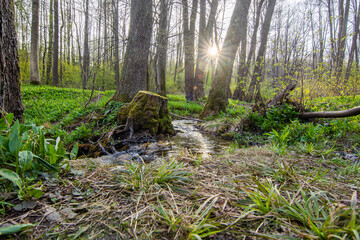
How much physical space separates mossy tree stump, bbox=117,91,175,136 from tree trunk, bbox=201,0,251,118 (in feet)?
9.62

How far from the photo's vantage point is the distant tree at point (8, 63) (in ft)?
7.11

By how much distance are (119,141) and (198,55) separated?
9823 mm

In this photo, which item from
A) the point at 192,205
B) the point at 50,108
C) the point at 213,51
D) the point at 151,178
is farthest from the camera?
the point at 213,51

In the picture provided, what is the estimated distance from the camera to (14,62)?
2.40 metres

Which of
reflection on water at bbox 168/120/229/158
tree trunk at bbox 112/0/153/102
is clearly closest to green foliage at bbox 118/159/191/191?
reflection on water at bbox 168/120/229/158

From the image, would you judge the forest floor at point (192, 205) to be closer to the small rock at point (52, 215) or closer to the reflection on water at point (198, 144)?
the small rock at point (52, 215)

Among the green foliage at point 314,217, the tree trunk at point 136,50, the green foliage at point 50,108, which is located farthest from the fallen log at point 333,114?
the green foliage at point 50,108

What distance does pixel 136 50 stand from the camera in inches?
220

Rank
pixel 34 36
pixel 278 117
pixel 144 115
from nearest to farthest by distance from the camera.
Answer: pixel 144 115
pixel 278 117
pixel 34 36

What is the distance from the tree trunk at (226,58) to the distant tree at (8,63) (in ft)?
18.4

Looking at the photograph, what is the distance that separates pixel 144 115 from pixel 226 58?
4.47 metres

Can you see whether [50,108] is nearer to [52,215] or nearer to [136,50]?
[136,50]

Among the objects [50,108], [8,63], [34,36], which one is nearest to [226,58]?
[8,63]

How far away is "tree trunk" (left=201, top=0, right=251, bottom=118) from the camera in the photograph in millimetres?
6859
